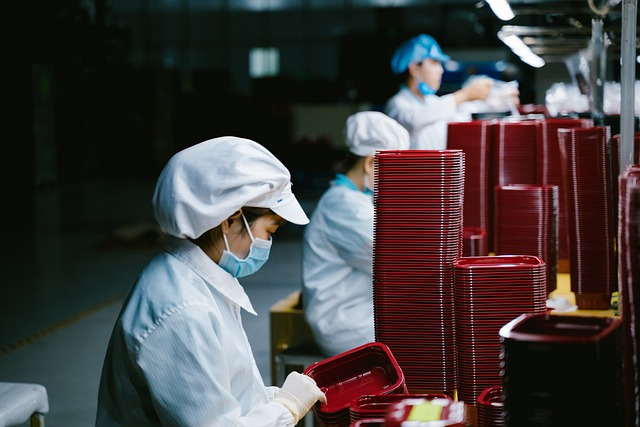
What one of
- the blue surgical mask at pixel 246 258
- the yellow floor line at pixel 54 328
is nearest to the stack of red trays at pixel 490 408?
the blue surgical mask at pixel 246 258

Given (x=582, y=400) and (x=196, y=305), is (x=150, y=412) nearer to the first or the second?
(x=196, y=305)

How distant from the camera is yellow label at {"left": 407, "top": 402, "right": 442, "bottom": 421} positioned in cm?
148

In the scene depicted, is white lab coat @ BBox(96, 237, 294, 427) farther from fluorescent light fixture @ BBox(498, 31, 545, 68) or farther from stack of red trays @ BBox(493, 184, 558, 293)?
fluorescent light fixture @ BBox(498, 31, 545, 68)

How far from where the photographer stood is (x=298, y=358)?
152 inches

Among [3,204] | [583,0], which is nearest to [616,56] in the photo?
[583,0]

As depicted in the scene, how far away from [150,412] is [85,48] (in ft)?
32.2

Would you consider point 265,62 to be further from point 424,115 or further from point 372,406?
point 372,406

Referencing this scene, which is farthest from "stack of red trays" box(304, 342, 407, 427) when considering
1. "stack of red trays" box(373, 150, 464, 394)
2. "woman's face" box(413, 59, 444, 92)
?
"woman's face" box(413, 59, 444, 92)

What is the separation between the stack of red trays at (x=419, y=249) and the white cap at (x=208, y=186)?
45cm

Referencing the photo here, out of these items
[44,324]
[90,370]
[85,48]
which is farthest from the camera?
[85,48]

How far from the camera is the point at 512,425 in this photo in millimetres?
1416

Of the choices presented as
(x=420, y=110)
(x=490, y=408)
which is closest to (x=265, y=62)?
(x=420, y=110)

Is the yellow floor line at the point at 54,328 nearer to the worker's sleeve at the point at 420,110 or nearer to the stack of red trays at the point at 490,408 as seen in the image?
the worker's sleeve at the point at 420,110

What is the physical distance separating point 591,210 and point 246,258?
1.45m
